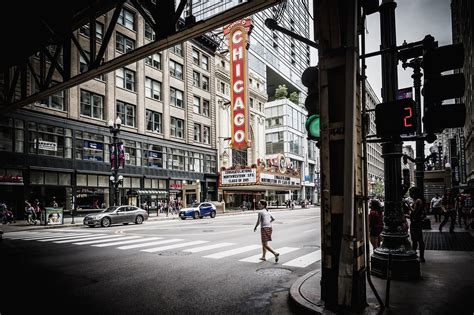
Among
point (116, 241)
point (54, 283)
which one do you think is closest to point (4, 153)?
point (116, 241)

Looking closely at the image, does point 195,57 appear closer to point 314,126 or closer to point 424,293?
point 314,126

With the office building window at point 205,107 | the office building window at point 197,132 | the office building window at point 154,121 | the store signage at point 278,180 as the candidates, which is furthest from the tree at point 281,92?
the office building window at point 154,121

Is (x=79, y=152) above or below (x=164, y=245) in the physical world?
above

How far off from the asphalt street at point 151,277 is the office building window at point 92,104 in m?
20.8

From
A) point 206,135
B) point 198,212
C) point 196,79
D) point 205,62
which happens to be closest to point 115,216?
point 198,212

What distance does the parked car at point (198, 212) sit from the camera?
30.2 meters

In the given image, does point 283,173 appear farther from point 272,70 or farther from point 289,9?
point 289,9

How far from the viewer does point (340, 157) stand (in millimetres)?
5395

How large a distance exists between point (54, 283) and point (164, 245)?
6.13 m

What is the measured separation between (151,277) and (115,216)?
16.7 meters

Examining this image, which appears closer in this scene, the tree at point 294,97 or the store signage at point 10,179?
the store signage at point 10,179

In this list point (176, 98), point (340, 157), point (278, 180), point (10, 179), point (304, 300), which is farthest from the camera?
point (278, 180)

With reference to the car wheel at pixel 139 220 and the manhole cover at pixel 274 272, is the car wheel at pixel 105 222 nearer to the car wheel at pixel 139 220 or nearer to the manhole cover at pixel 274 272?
the car wheel at pixel 139 220

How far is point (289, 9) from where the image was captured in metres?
83.8
